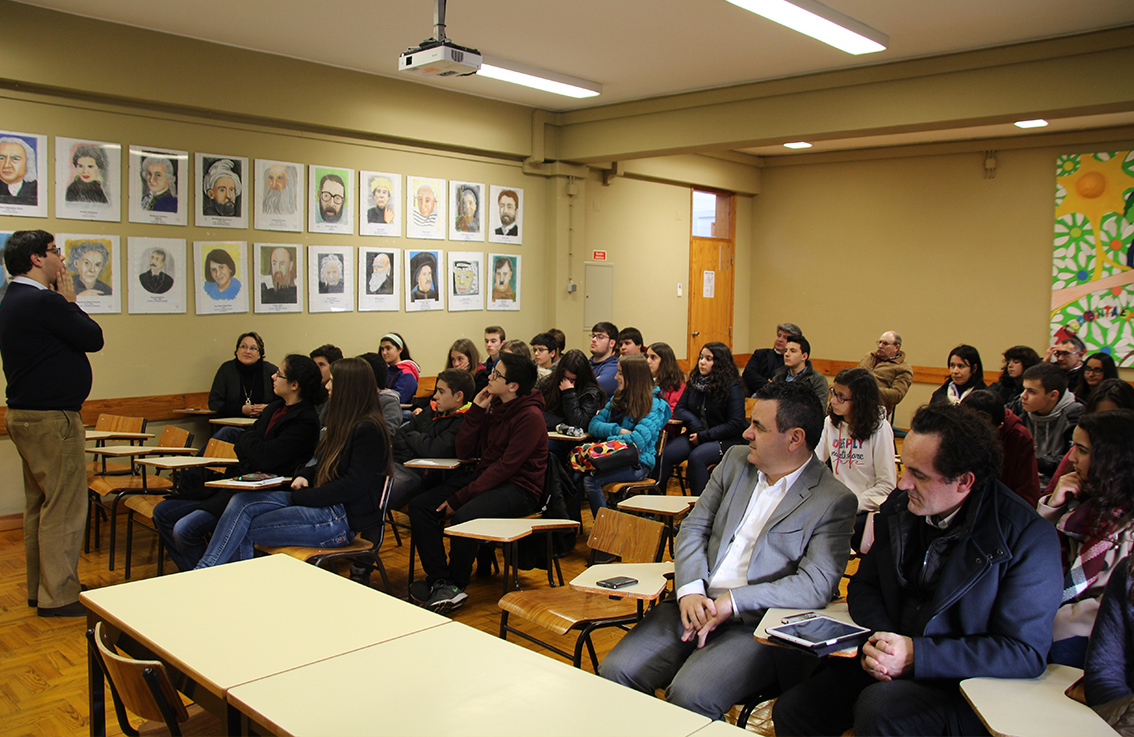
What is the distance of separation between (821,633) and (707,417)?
425 cm

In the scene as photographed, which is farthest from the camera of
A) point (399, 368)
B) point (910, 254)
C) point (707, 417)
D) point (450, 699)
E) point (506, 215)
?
point (910, 254)

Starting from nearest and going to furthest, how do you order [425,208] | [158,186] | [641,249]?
[158,186]
[425,208]
[641,249]

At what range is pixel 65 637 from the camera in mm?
3949

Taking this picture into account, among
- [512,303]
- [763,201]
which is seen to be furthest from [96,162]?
[763,201]

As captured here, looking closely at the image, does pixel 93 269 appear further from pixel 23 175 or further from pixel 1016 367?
pixel 1016 367

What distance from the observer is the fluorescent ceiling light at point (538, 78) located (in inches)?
267

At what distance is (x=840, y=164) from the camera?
1105 centimetres

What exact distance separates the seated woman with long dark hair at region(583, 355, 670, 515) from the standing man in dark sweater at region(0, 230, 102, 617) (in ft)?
9.91

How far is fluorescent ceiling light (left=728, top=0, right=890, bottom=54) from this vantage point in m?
5.05

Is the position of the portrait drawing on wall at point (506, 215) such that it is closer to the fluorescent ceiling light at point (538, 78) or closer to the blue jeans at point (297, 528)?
the fluorescent ceiling light at point (538, 78)

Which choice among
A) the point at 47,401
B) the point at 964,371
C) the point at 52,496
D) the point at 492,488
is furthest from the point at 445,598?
the point at 964,371

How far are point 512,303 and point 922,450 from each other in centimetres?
681

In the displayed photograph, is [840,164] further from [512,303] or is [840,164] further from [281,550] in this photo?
[281,550]

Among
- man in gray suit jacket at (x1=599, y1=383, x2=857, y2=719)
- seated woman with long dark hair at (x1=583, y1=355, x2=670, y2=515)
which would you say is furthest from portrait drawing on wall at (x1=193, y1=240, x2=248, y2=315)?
man in gray suit jacket at (x1=599, y1=383, x2=857, y2=719)
